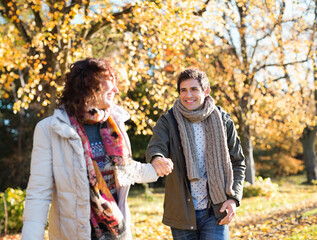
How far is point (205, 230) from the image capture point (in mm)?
2967

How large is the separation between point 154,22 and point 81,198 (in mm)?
6473

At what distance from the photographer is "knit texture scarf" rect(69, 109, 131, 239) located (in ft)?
6.93

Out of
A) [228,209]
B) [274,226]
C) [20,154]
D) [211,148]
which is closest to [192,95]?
[211,148]

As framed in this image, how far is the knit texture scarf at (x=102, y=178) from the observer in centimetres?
211

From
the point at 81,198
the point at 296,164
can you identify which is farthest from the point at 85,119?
the point at 296,164

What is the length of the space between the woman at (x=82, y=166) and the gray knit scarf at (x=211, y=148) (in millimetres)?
720

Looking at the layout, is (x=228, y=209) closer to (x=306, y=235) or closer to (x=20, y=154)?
(x=306, y=235)

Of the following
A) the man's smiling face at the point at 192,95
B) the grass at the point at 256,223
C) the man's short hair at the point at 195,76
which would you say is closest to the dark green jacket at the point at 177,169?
the man's smiling face at the point at 192,95

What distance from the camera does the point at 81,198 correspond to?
2.06 meters

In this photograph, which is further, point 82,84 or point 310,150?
point 310,150

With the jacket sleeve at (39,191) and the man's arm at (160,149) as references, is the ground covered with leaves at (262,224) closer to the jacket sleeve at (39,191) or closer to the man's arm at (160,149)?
the man's arm at (160,149)

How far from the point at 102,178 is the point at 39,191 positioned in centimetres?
34

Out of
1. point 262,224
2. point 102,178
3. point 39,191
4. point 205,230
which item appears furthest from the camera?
point 262,224

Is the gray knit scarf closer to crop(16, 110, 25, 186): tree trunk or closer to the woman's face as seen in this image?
the woman's face
